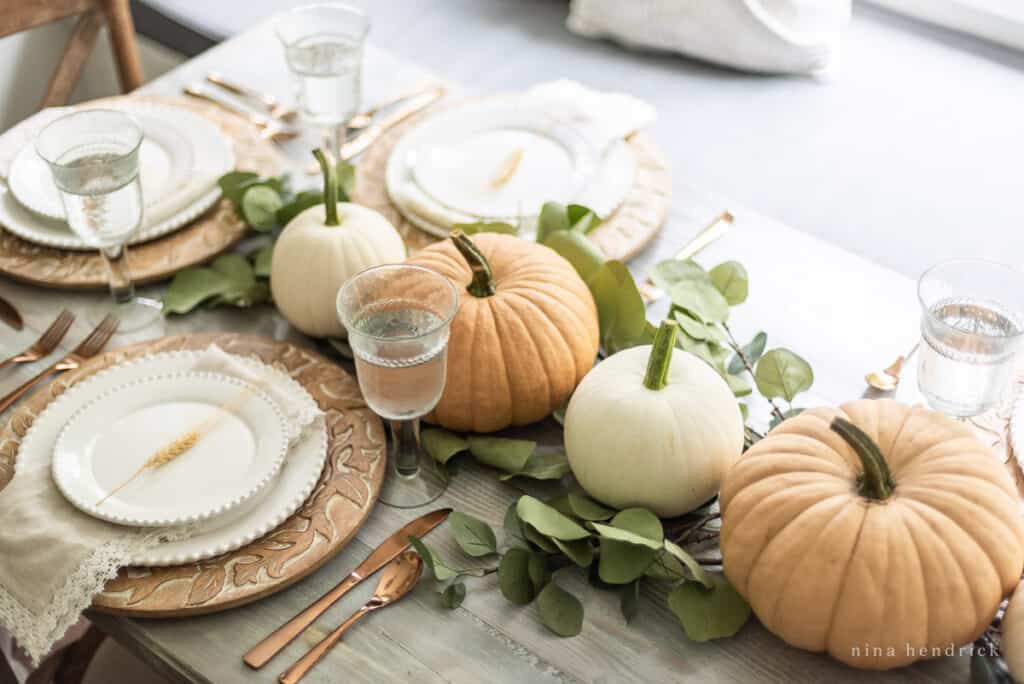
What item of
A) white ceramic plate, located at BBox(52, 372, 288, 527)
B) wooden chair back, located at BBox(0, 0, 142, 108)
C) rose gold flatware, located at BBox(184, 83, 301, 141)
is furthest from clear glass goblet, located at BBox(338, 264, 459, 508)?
wooden chair back, located at BBox(0, 0, 142, 108)

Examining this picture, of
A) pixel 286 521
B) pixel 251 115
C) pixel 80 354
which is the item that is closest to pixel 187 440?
pixel 286 521

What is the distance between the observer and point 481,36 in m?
Answer: 2.15

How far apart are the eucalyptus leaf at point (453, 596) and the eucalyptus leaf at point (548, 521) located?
0.08m

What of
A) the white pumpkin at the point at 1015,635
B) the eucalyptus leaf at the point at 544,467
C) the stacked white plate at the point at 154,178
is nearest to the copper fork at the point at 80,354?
the stacked white plate at the point at 154,178

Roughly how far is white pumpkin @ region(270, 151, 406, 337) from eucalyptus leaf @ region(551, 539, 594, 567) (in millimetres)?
374

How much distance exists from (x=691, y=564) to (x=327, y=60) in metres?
0.81

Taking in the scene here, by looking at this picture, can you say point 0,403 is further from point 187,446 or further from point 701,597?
point 701,597

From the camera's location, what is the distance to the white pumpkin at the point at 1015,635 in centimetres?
84

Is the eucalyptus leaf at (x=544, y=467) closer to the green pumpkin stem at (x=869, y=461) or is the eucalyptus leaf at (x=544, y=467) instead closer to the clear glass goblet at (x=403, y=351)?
the clear glass goblet at (x=403, y=351)

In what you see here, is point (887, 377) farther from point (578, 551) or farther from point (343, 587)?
point (343, 587)

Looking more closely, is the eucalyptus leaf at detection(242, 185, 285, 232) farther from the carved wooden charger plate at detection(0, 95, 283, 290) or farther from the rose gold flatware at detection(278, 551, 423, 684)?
the rose gold flatware at detection(278, 551, 423, 684)

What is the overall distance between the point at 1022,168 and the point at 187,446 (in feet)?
4.73

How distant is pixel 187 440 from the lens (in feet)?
3.41

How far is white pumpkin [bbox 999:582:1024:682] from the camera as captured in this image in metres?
0.84
